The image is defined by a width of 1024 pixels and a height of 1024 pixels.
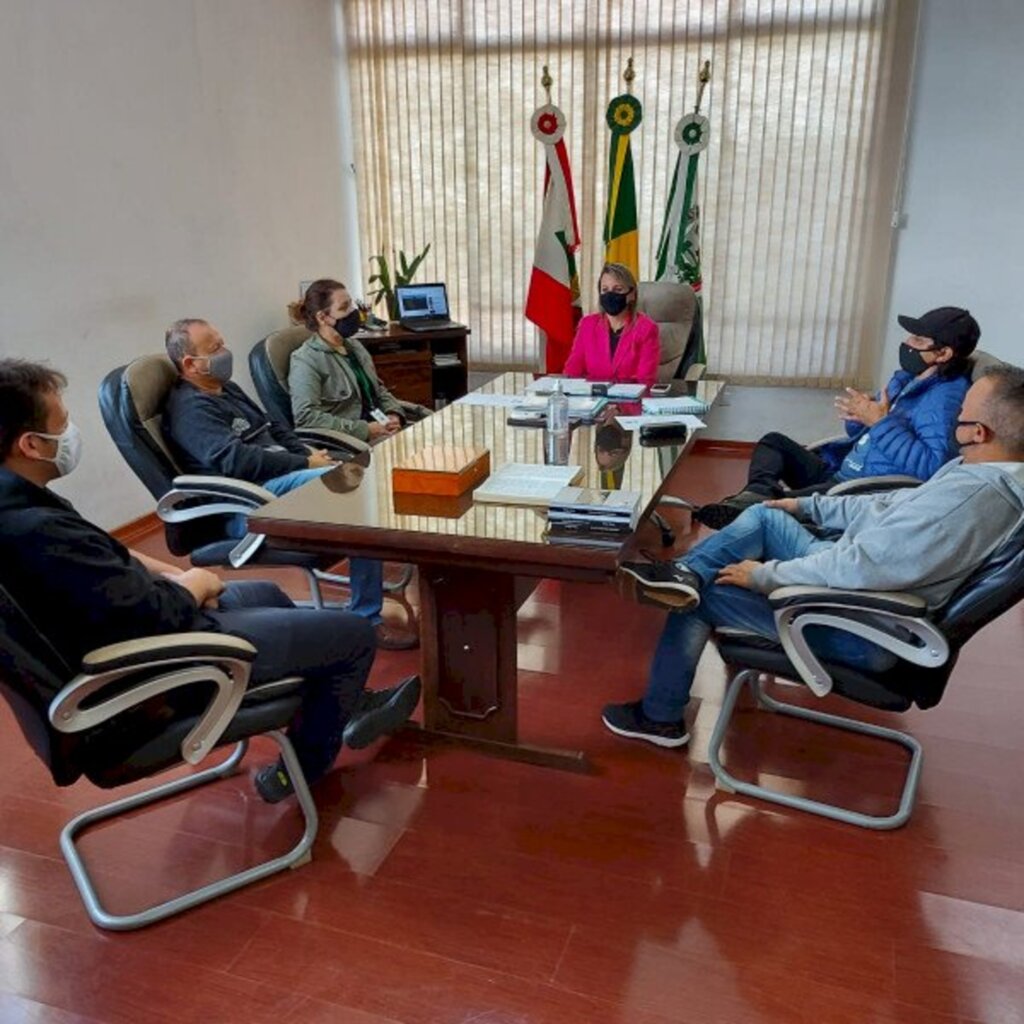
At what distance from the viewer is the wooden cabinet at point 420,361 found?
15.9ft

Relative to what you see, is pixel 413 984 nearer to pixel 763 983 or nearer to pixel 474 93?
pixel 763 983

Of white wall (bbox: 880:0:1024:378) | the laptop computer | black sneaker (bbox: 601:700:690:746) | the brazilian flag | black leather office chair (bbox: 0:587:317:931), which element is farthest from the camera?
the laptop computer

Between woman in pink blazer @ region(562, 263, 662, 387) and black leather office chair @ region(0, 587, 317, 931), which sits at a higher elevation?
woman in pink blazer @ region(562, 263, 662, 387)

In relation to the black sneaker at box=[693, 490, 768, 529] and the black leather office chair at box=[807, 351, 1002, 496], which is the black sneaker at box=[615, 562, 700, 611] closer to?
the black sneaker at box=[693, 490, 768, 529]

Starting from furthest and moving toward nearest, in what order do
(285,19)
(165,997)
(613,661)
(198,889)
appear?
(285,19), (613,661), (198,889), (165,997)

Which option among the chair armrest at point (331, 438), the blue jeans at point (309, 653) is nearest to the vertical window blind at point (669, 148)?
the chair armrest at point (331, 438)

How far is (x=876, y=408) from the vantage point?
3033mm

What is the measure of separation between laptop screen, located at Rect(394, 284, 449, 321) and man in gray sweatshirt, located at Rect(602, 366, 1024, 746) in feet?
10.3

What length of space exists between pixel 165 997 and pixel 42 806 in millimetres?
761

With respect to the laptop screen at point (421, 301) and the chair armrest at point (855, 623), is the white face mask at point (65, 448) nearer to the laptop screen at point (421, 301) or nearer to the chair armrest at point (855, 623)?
the chair armrest at point (855, 623)

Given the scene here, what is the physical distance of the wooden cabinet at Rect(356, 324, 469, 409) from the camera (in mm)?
4852

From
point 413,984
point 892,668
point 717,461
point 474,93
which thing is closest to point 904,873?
point 892,668

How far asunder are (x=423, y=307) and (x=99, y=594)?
12.5ft

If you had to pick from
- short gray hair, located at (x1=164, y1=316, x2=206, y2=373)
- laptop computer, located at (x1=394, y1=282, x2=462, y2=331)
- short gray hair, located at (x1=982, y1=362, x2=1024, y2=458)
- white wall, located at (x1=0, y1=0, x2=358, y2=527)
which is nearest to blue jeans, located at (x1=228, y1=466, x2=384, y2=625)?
short gray hair, located at (x1=164, y1=316, x2=206, y2=373)
